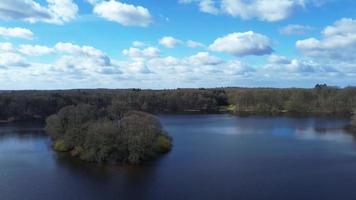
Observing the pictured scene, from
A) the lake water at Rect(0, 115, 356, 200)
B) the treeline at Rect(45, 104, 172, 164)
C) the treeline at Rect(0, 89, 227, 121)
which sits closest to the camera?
the lake water at Rect(0, 115, 356, 200)

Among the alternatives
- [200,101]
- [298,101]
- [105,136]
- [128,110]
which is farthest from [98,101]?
[105,136]

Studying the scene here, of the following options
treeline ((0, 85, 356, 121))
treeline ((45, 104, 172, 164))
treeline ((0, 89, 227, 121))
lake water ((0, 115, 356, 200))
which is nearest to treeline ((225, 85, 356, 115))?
treeline ((0, 85, 356, 121))

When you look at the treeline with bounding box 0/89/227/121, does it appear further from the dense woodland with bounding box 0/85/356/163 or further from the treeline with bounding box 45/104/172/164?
the treeline with bounding box 45/104/172/164

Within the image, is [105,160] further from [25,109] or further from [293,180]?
[25,109]

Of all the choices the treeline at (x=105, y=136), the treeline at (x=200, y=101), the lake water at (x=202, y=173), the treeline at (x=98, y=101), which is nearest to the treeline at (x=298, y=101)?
the treeline at (x=200, y=101)

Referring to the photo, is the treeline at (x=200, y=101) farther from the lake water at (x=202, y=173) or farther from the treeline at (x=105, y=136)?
the treeline at (x=105, y=136)

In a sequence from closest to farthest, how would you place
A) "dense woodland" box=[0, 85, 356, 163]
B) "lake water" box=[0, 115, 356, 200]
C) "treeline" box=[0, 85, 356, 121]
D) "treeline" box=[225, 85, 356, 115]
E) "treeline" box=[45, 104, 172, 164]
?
"lake water" box=[0, 115, 356, 200]
"treeline" box=[45, 104, 172, 164]
"dense woodland" box=[0, 85, 356, 163]
"treeline" box=[0, 85, 356, 121]
"treeline" box=[225, 85, 356, 115]

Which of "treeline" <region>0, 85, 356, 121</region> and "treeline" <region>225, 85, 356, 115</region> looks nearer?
"treeline" <region>0, 85, 356, 121</region>

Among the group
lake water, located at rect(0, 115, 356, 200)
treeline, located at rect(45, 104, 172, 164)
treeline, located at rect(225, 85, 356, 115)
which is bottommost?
lake water, located at rect(0, 115, 356, 200)
